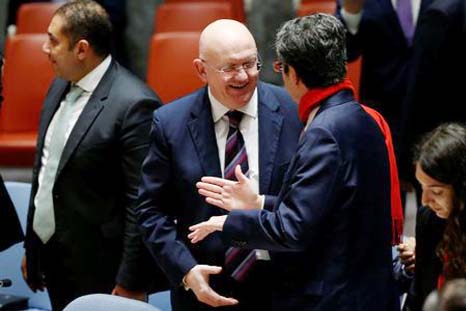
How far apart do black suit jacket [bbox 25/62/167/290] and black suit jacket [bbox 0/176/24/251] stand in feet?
0.46

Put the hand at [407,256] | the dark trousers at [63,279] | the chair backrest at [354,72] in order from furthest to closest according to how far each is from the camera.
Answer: the chair backrest at [354,72], the dark trousers at [63,279], the hand at [407,256]

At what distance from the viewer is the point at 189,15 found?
18.7ft

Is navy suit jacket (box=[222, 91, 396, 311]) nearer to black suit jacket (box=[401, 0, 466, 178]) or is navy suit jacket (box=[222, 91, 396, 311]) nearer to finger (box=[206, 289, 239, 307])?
finger (box=[206, 289, 239, 307])

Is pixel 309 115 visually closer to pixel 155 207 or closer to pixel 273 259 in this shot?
pixel 273 259

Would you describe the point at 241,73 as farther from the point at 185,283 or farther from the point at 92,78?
the point at 92,78

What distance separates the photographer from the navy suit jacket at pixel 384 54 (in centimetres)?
398

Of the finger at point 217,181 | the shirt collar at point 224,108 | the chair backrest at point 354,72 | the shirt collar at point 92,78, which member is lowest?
the chair backrest at point 354,72

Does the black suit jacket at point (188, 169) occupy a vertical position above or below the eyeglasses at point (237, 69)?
below

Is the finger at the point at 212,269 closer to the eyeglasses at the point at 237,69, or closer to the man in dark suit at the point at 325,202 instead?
the man in dark suit at the point at 325,202

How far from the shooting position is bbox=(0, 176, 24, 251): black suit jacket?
3.34m

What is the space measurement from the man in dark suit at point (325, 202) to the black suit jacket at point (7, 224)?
3.49ft

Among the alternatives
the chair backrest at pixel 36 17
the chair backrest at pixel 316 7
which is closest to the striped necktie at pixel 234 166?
the chair backrest at pixel 316 7

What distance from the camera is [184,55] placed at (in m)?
5.06

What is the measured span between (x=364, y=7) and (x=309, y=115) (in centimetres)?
159
